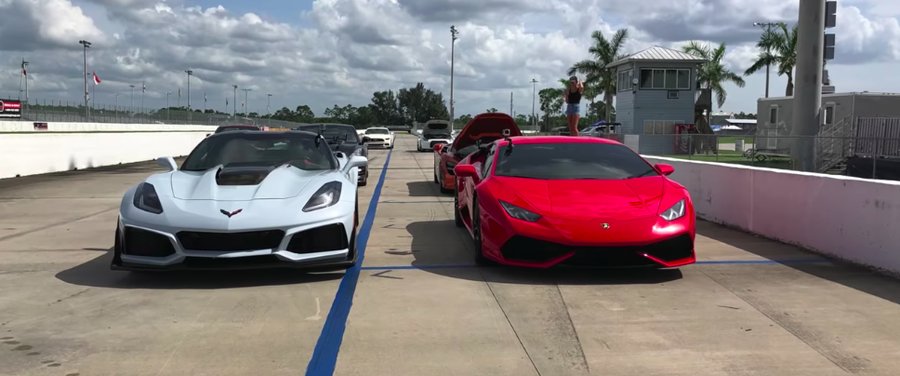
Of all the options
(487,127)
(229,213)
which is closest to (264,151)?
(229,213)

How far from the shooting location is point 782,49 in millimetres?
51094

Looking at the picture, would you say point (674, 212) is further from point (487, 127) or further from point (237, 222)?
point (487, 127)

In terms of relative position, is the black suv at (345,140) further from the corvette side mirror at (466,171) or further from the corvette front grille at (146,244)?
the corvette front grille at (146,244)

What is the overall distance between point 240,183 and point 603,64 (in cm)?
5599

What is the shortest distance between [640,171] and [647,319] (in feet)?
7.92

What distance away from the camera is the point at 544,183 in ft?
21.0

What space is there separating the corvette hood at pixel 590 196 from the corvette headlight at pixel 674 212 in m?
0.09

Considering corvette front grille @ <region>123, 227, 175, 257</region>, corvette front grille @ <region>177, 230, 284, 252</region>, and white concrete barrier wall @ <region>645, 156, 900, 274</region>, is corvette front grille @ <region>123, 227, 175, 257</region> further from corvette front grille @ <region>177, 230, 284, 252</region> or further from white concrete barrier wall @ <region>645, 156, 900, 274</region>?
white concrete barrier wall @ <region>645, 156, 900, 274</region>

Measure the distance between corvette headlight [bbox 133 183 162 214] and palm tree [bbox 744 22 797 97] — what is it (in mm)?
51847

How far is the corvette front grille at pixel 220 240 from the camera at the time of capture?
5.39 meters

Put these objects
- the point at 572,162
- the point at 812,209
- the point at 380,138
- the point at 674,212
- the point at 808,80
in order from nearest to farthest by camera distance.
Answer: the point at 674,212 < the point at 572,162 < the point at 812,209 < the point at 808,80 < the point at 380,138

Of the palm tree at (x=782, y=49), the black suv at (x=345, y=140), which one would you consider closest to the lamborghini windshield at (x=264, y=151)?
the black suv at (x=345, y=140)

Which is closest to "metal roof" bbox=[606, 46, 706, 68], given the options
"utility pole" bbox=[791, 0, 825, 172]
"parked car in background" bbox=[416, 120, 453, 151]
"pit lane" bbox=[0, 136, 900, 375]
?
"parked car in background" bbox=[416, 120, 453, 151]

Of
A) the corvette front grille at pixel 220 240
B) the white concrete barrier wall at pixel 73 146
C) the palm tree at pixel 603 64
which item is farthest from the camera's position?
the palm tree at pixel 603 64
